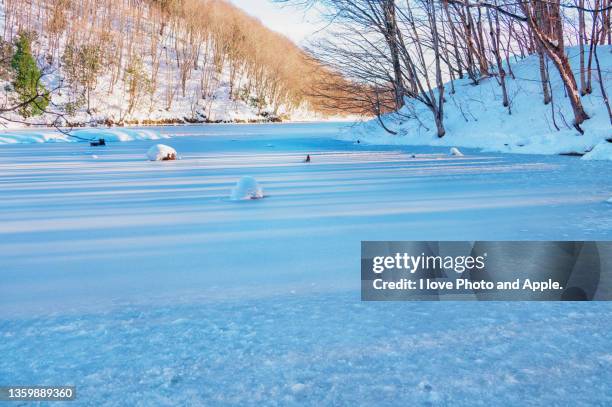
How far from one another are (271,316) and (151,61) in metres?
48.2

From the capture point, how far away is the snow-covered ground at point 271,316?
2.88 feet

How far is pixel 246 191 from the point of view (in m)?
3.16

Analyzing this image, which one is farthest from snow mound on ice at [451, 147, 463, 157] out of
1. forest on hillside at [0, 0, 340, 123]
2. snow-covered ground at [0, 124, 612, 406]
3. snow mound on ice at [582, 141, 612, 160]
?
forest on hillside at [0, 0, 340, 123]

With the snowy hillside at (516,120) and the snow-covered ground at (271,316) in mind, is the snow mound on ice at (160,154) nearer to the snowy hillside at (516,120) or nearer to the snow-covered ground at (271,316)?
the snow-covered ground at (271,316)

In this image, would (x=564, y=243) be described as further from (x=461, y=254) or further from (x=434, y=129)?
(x=434, y=129)

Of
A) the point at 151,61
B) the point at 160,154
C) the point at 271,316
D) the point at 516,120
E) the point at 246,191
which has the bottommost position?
the point at 271,316

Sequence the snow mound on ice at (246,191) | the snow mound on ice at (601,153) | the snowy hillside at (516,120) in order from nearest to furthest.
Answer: the snow mound on ice at (246,191)
the snow mound on ice at (601,153)
the snowy hillside at (516,120)

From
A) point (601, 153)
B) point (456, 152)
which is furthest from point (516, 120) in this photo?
point (601, 153)

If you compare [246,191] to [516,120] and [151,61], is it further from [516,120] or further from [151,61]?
[151,61]

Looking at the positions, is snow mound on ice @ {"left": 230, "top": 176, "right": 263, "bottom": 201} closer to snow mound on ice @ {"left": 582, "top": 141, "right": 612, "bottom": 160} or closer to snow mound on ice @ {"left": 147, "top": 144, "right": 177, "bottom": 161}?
snow mound on ice @ {"left": 147, "top": 144, "right": 177, "bottom": 161}

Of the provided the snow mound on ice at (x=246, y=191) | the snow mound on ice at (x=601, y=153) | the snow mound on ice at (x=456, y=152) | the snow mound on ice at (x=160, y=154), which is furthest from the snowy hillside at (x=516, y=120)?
the snow mound on ice at (x=160, y=154)

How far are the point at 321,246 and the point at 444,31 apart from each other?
9996 millimetres

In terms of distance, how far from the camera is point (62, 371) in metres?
0.93

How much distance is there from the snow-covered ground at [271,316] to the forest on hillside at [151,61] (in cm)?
2813
